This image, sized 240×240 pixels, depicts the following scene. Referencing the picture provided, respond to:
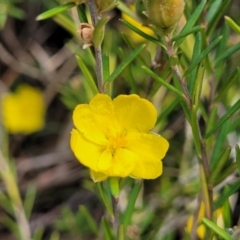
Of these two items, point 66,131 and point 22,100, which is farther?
point 22,100

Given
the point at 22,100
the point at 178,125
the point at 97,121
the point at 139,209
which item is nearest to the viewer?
the point at 97,121

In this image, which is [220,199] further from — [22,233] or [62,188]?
[62,188]

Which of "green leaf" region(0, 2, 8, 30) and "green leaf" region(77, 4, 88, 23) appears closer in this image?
"green leaf" region(77, 4, 88, 23)

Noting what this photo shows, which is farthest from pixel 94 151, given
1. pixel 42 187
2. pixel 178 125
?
pixel 42 187

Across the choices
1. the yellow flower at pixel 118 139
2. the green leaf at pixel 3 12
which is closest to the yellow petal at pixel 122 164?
the yellow flower at pixel 118 139

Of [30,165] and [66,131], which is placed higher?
[66,131]

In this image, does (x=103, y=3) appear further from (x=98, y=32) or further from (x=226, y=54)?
(x=226, y=54)

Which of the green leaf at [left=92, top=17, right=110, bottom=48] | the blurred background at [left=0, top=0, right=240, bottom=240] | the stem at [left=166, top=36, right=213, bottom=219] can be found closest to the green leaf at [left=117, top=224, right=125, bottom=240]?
the stem at [left=166, top=36, right=213, bottom=219]

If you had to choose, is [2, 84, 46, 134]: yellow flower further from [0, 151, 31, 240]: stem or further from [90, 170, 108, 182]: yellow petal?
[90, 170, 108, 182]: yellow petal
